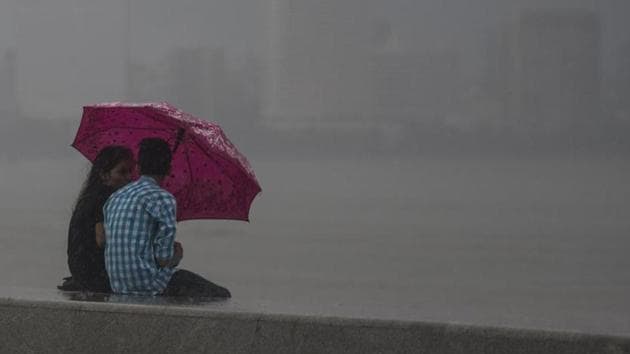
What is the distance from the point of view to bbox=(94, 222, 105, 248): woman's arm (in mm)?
4605

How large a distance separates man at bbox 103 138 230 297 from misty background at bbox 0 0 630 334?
2.34m

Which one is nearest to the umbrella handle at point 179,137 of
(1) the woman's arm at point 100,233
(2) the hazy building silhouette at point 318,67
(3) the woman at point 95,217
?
(3) the woman at point 95,217

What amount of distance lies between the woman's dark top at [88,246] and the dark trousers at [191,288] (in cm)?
23

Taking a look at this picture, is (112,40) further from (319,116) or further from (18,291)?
(18,291)

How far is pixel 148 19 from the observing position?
797cm

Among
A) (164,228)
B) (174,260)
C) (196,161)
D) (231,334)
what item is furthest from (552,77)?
(231,334)

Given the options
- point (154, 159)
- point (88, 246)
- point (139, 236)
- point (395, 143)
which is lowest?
point (395, 143)

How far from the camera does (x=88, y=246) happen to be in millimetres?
4668

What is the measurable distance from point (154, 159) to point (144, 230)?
0.73 feet

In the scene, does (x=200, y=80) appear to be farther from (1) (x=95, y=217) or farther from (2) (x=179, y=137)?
(1) (x=95, y=217)

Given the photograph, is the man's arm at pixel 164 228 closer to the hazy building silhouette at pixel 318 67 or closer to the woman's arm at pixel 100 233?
the woman's arm at pixel 100 233

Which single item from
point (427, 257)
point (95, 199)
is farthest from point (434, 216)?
point (95, 199)

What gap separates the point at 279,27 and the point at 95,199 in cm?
327

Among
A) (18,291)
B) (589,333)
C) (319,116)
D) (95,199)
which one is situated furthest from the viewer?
(319,116)
